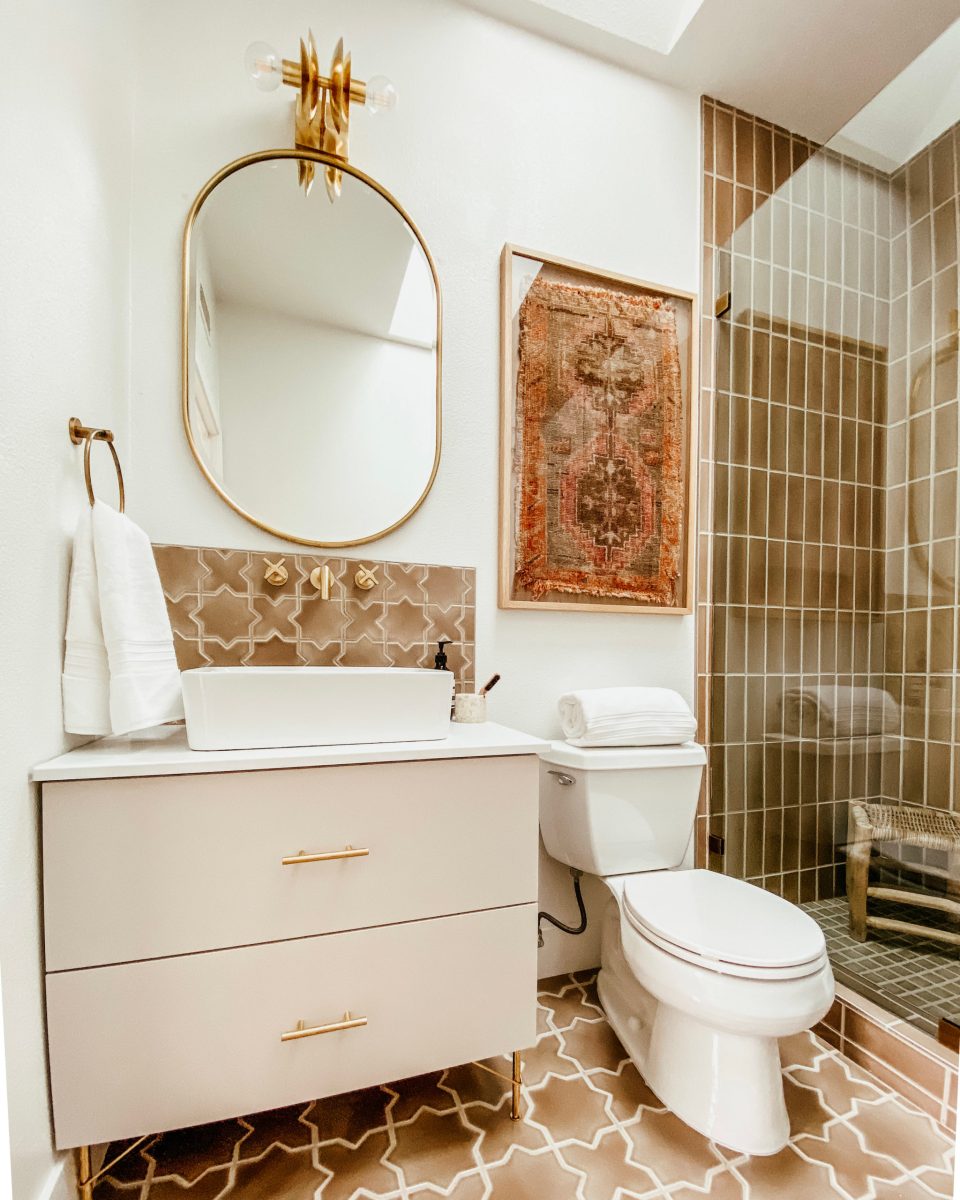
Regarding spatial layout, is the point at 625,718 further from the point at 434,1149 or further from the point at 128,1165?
the point at 128,1165

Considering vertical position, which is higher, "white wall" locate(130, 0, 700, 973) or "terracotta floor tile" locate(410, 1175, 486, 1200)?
"white wall" locate(130, 0, 700, 973)

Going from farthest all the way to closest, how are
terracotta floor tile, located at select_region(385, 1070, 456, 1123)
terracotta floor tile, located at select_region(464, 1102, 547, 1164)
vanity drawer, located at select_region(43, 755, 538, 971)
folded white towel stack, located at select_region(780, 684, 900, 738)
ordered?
folded white towel stack, located at select_region(780, 684, 900, 738) < terracotta floor tile, located at select_region(385, 1070, 456, 1123) < terracotta floor tile, located at select_region(464, 1102, 547, 1164) < vanity drawer, located at select_region(43, 755, 538, 971)

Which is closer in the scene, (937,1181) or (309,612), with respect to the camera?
(937,1181)

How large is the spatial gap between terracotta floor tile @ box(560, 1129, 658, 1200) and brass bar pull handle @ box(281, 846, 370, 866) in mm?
681

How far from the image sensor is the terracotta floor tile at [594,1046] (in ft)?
4.46

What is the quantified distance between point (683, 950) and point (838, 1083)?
574 millimetres

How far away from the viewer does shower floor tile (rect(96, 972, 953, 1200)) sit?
1047mm

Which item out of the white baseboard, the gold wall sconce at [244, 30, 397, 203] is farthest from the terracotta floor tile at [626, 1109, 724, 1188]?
the gold wall sconce at [244, 30, 397, 203]

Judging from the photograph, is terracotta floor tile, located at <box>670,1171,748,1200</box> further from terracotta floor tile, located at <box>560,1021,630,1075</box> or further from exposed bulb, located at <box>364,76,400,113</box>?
exposed bulb, located at <box>364,76,400,113</box>

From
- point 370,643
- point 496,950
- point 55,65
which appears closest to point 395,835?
point 496,950

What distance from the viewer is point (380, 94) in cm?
135

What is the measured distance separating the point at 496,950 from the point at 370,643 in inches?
27.8

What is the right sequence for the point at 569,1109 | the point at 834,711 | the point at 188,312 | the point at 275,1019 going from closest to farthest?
the point at 275,1019 < the point at 569,1109 < the point at 188,312 < the point at 834,711

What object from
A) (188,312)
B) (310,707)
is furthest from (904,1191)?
(188,312)
